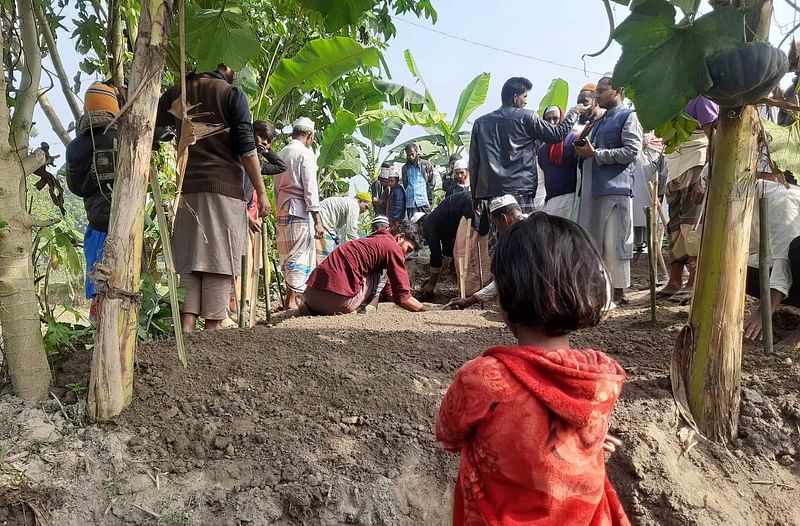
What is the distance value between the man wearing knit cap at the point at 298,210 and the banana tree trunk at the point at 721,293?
145 inches

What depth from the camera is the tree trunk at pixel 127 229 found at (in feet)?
6.44

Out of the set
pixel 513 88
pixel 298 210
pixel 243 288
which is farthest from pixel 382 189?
pixel 243 288

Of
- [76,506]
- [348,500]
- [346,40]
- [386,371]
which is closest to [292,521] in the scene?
[348,500]

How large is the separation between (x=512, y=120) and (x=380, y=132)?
568 centimetres

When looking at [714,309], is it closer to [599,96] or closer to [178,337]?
[178,337]

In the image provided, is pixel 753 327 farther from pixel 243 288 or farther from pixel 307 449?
pixel 243 288

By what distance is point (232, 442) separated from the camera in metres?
2.07

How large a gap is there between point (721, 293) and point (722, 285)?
0.10 ft

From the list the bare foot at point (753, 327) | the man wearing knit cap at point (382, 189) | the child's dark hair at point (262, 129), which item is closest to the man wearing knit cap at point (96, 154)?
the child's dark hair at point (262, 129)

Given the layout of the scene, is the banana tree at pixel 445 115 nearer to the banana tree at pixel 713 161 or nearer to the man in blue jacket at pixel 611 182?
the man in blue jacket at pixel 611 182

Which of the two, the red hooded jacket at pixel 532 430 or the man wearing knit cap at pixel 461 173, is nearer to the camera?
the red hooded jacket at pixel 532 430

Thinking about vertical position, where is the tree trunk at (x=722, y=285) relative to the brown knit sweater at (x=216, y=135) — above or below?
below

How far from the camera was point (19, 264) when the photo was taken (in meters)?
2.08

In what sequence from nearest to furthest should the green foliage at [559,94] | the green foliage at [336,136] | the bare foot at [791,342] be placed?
the bare foot at [791,342] → the green foliage at [336,136] → the green foliage at [559,94]
